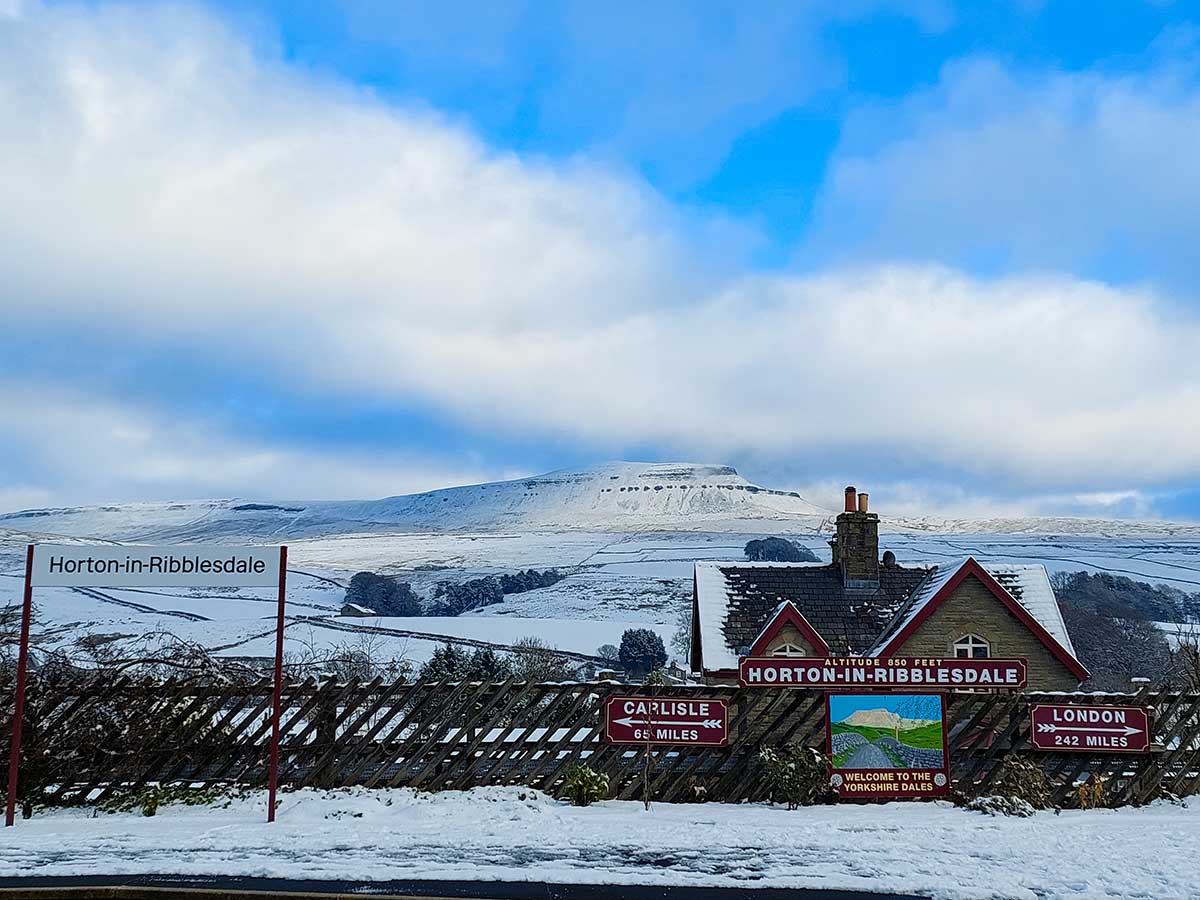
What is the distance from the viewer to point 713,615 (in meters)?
26.8

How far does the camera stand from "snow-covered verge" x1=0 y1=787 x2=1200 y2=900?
903 cm

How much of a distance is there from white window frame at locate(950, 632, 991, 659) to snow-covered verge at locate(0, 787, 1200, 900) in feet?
40.5

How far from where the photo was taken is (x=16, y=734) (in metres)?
11.4

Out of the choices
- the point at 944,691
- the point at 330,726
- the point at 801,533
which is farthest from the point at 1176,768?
the point at 801,533

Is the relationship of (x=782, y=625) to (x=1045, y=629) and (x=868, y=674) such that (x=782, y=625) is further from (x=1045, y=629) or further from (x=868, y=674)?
(x=868, y=674)

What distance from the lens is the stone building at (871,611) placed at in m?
24.9

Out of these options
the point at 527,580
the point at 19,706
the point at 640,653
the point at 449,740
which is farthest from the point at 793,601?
the point at 527,580

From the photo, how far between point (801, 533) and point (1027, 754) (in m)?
186

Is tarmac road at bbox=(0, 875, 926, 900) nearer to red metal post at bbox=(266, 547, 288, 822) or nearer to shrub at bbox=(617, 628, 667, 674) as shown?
red metal post at bbox=(266, 547, 288, 822)

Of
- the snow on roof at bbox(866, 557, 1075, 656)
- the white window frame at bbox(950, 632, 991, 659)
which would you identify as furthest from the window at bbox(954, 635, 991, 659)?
the snow on roof at bbox(866, 557, 1075, 656)

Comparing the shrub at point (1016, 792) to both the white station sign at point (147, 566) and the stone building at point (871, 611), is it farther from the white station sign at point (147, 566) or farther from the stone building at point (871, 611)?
the stone building at point (871, 611)

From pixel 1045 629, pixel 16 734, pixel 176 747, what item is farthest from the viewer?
pixel 1045 629

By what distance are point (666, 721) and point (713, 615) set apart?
13921 millimetres

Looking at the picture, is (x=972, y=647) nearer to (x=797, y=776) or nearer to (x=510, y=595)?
(x=797, y=776)
